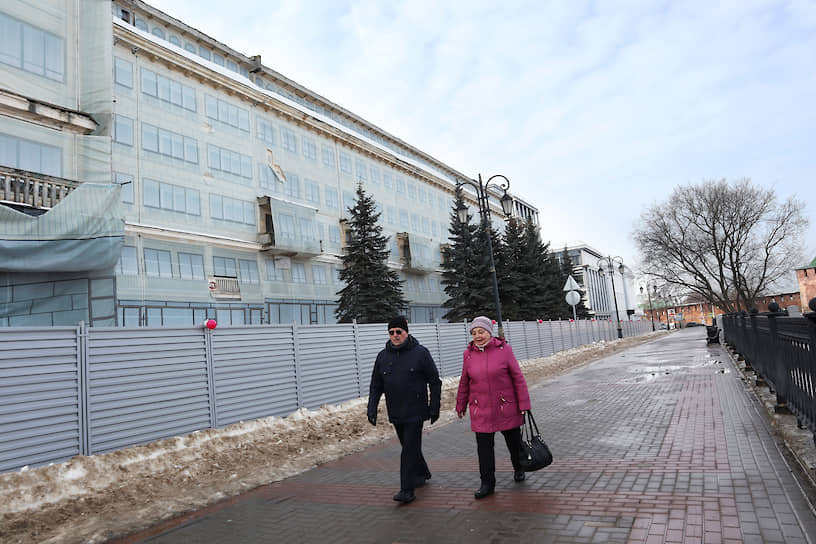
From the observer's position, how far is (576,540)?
388 cm

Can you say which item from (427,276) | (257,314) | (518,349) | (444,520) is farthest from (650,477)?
(427,276)

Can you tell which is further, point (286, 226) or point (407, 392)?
point (286, 226)

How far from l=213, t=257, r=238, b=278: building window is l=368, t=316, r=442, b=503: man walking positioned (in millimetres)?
25654

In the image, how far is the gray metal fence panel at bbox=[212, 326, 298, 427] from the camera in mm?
9398

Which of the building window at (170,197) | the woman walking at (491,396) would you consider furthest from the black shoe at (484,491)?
the building window at (170,197)

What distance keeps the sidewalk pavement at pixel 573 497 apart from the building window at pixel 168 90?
2587cm

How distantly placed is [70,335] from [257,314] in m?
24.2

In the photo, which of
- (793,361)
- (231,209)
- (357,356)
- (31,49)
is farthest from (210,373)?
(231,209)

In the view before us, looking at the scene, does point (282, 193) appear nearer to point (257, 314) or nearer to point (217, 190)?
point (217, 190)

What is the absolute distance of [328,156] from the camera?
1564 inches

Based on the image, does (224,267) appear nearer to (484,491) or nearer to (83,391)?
(83,391)

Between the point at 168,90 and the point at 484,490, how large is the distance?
29.3 metres

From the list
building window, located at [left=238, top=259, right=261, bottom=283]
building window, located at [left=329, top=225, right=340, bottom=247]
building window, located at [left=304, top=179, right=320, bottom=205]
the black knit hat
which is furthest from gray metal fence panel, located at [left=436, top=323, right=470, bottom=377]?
building window, located at [left=304, top=179, right=320, bottom=205]

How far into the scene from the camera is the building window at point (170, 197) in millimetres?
26297
